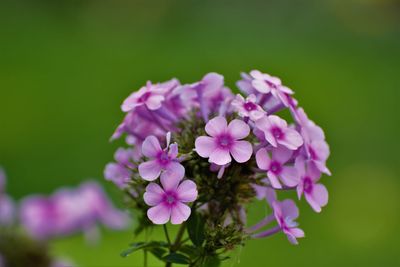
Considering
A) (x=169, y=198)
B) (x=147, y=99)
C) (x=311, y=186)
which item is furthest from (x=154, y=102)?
(x=311, y=186)

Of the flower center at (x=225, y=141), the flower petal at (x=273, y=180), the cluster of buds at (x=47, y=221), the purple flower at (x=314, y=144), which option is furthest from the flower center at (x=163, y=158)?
the cluster of buds at (x=47, y=221)

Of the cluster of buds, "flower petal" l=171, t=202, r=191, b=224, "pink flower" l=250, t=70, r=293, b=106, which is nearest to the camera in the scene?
"flower petal" l=171, t=202, r=191, b=224

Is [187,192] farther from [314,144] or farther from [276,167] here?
[314,144]

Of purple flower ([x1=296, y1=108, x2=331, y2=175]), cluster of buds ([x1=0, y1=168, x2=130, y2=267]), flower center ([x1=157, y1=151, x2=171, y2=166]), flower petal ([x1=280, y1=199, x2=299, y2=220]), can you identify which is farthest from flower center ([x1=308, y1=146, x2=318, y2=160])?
cluster of buds ([x1=0, y1=168, x2=130, y2=267])

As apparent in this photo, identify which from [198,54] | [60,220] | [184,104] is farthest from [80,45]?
[184,104]

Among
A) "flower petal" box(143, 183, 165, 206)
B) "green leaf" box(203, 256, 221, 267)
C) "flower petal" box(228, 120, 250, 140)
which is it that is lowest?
"green leaf" box(203, 256, 221, 267)

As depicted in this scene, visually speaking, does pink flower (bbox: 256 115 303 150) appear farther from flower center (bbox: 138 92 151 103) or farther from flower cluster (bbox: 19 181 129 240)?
flower cluster (bbox: 19 181 129 240)

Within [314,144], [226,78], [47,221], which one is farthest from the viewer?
[226,78]
